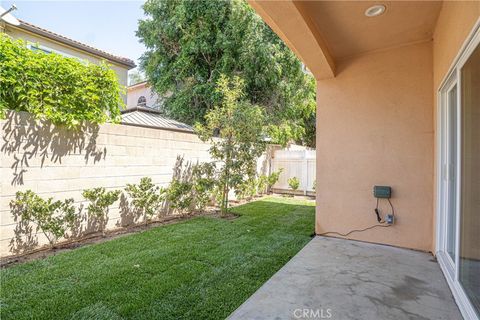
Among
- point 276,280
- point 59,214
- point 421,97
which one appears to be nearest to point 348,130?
point 421,97

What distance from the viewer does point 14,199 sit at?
10.8 ft

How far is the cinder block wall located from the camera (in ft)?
10.7

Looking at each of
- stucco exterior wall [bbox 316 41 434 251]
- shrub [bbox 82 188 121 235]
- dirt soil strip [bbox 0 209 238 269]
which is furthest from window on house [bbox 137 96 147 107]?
stucco exterior wall [bbox 316 41 434 251]

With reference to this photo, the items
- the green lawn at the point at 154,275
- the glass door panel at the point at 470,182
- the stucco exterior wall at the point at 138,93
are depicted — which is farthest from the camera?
the stucco exterior wall at the point at 138,93

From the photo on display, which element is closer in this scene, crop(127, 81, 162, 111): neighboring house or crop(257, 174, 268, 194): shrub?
crop(257, 174, 268, 194): shrub

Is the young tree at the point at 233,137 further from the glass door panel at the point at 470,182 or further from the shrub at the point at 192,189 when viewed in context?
the glass door panel at the point at 470,182

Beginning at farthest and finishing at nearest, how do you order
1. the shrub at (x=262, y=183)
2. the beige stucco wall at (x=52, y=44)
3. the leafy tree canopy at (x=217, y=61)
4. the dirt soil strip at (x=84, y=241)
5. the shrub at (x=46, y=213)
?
1. the leafy tree canopy at (x=217, y=61)
2. the shrub at (x=262, y=183)
3. the beige stucco wall at (x=52, y=44)
4. the shrub at (x=46, y=213)
5. the dirt soil strip at (x=84, y=241)

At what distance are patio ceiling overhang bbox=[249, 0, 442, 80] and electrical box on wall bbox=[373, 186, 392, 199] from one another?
1947 mm

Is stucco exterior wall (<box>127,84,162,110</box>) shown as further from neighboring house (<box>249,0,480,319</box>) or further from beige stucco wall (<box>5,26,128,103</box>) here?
neighboring house (<box>249,0,480,319</box>)

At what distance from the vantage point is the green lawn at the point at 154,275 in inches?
86.9

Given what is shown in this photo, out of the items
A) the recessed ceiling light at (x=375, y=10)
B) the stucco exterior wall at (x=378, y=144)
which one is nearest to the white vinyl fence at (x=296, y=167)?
the stucco exterior wall at (x=378, y=144)

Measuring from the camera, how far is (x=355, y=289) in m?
2.62

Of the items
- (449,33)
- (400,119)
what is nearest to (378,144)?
(400,119)

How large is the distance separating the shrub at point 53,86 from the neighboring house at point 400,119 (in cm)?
271
